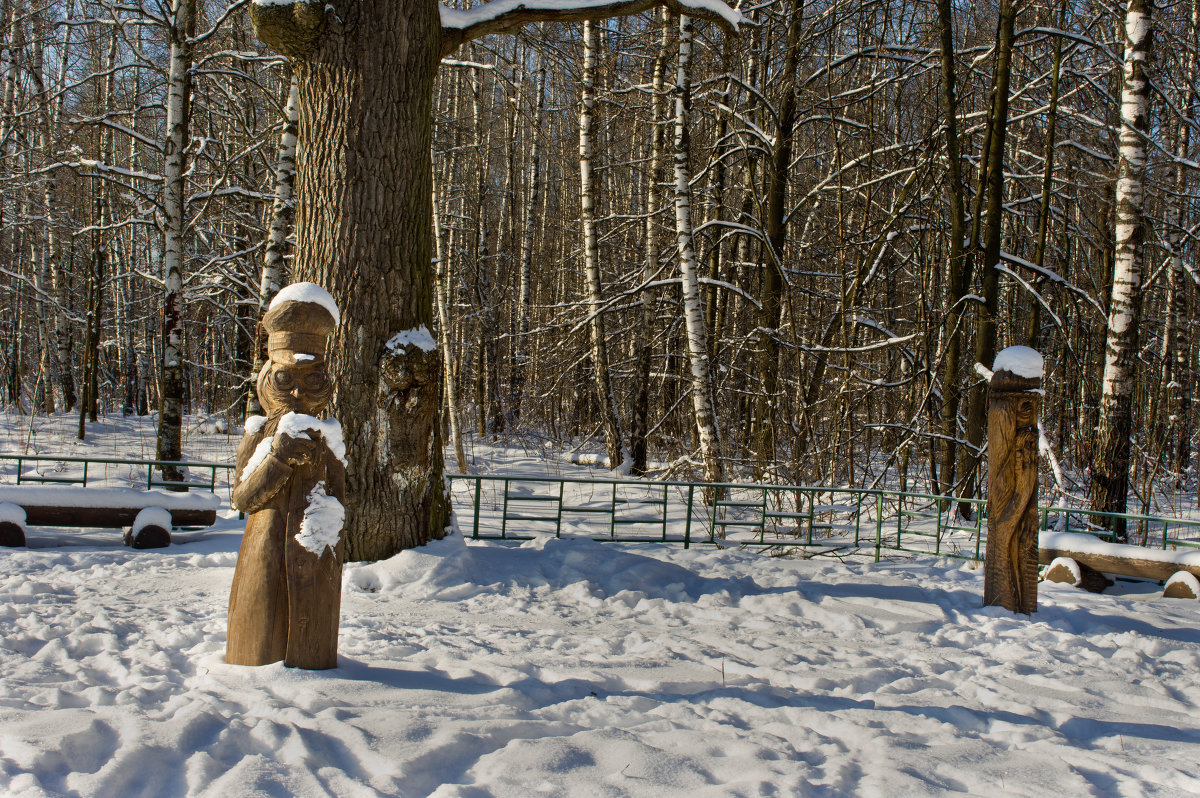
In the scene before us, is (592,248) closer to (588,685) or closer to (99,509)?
(99,509)

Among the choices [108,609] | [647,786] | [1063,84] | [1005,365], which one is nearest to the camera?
[647,786]

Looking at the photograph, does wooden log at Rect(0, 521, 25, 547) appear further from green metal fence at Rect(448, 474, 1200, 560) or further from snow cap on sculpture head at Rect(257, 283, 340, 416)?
snow cap on sculpture head at Rect(257, 283, 340, 416)

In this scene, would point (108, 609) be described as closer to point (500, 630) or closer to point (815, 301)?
point (500, 630)

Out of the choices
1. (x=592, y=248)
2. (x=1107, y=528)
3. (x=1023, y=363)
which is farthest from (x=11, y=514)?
(x=1107, y=528)

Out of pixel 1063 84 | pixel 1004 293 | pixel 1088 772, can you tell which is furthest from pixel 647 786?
pixel 1004 293

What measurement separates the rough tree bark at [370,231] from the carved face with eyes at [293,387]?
84.7 inches

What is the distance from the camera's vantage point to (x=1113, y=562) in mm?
6898

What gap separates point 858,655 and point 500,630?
229 cm

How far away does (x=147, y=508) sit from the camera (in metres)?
6.97

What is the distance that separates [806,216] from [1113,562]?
1058cm

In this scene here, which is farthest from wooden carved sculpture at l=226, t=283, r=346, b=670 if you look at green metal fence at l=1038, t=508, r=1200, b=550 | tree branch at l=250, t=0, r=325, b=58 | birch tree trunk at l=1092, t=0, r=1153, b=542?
birch tree trunk at l=1092, t=0, r=1153, b=542

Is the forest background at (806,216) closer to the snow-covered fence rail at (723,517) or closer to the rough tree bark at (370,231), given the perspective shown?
the snow-covered fence rail at (723,517)

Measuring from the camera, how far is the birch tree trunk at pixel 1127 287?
28.8 ft

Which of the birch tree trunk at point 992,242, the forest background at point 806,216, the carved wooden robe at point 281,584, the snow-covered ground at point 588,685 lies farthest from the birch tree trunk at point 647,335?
the carved wooden robe at point 281,584
